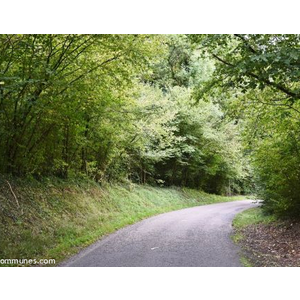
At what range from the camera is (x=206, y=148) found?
69.6 ft

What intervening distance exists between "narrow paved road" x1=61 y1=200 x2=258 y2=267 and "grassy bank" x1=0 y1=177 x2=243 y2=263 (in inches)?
20.8

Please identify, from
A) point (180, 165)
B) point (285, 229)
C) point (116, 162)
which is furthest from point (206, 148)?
point (285, 229)

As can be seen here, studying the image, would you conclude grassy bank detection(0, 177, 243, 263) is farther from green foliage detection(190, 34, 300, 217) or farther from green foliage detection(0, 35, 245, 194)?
green foliage detection(190, 34, 300, 217)

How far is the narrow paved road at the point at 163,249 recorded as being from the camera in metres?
5.66

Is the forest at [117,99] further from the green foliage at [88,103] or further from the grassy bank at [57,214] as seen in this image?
the grassy bank at [57,214]

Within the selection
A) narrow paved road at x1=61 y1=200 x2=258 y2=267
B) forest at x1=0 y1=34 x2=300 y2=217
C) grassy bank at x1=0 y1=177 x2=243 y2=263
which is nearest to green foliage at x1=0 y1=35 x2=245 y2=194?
forest at x1=0 y1=34 x2=300 y2=217

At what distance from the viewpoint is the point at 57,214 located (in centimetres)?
831

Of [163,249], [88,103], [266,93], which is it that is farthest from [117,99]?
[163,249]

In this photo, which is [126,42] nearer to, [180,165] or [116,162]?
[116,162]

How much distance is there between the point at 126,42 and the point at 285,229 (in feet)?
21.8

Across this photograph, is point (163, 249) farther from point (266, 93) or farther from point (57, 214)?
point (266, 93)

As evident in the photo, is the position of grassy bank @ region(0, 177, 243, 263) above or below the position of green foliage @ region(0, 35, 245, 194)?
below

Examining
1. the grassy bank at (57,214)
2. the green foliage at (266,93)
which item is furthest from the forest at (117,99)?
the grassy bank at (57,214)

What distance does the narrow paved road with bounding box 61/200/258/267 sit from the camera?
18.6 ft
